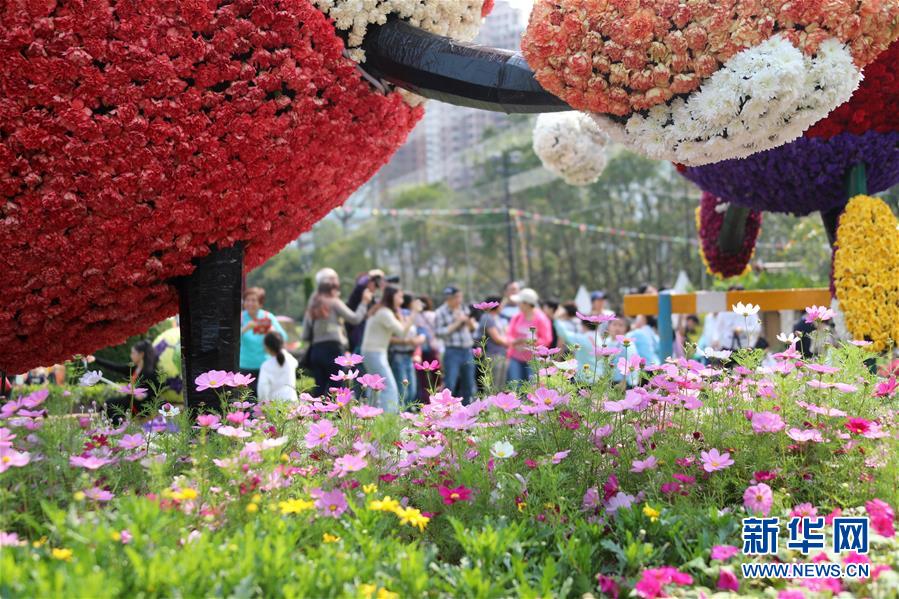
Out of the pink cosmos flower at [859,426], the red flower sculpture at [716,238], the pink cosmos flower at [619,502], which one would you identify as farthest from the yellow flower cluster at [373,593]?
the red flower sculpture at [716,238]

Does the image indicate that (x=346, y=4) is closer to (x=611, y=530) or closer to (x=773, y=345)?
(x=611, y=530)

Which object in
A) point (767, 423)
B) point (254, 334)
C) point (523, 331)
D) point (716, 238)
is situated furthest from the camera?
point (523, 331)

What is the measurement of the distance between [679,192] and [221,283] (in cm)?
3244

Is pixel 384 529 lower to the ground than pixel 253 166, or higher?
lower

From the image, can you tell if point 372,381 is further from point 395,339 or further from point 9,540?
point 395,339

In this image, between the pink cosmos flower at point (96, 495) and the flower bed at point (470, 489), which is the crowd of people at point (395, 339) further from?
the pink cosmos flower at point (96, 495)

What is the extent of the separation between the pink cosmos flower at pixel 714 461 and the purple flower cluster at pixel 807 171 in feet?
8.89

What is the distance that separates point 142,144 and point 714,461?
2.13 meters

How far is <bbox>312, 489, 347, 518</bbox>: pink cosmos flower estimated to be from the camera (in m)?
2.47

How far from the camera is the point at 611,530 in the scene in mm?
2615

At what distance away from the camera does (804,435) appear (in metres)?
2.79

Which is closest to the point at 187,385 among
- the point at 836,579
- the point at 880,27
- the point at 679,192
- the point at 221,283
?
the point at 221,283

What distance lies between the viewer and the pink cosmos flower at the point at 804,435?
2.78 meters

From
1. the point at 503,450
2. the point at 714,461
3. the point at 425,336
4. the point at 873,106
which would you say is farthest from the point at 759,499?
the point at 425,336
